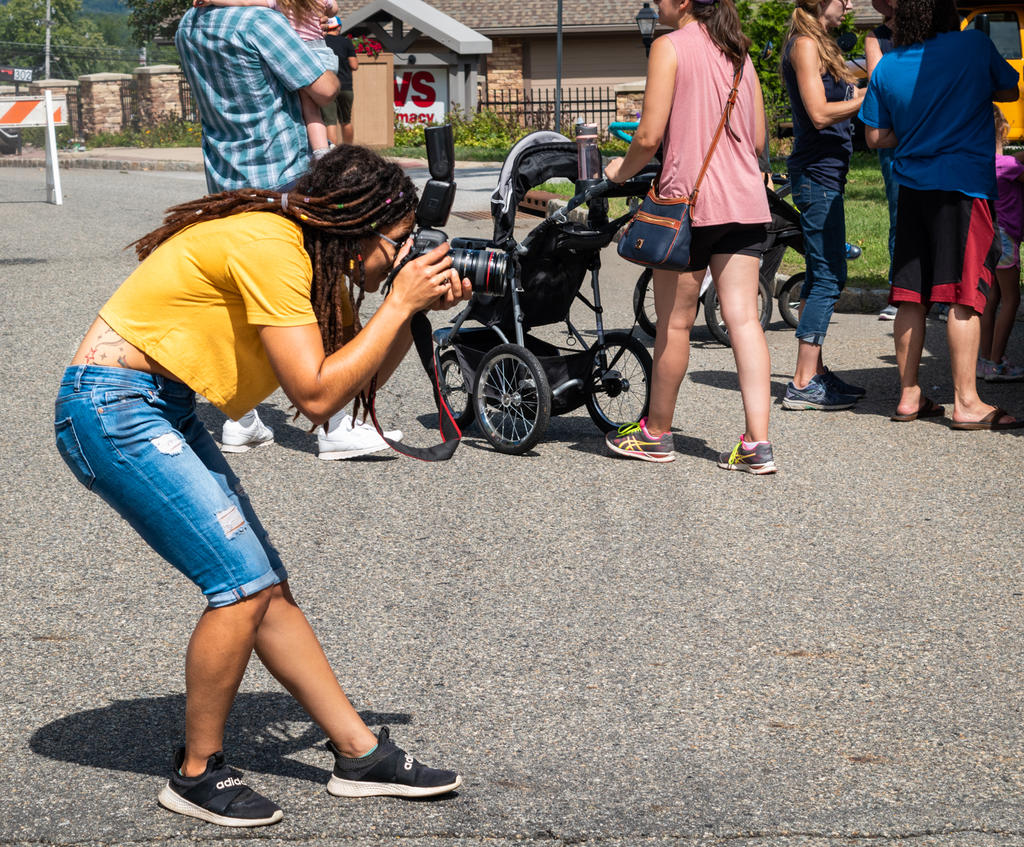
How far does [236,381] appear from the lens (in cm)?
323

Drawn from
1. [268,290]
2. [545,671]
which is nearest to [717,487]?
[545,671]

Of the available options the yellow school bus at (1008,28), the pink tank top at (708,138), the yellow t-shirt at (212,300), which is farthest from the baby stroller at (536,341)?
the yellow school bus at (1008,28)

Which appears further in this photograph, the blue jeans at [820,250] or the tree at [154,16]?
the tree at [154,16]

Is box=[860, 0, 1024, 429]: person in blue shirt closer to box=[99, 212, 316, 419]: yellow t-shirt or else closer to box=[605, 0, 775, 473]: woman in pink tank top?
box=[605, 0, 775, 473]: woman in pink tank top

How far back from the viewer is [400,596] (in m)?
4.76

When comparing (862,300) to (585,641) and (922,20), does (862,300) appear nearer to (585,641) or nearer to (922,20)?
(922,20)

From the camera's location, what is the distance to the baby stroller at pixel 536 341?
6621 mm

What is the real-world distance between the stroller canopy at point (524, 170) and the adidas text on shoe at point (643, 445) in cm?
111

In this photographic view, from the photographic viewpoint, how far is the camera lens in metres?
3.55

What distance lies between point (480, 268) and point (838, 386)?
4.36 meters

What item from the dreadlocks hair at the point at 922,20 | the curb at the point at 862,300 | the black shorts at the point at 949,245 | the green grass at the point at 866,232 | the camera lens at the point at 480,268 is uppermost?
the dreadlocks hair at the point at 922,20

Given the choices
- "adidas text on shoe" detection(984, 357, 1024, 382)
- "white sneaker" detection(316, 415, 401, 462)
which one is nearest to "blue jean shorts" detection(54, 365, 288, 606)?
"white sneaker" detection(316, 415, 401, 462)

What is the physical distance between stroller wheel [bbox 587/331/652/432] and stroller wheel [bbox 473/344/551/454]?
42 centimetres

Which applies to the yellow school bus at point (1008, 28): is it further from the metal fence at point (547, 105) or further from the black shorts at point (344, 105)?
the black shorts at point (344, 105)
